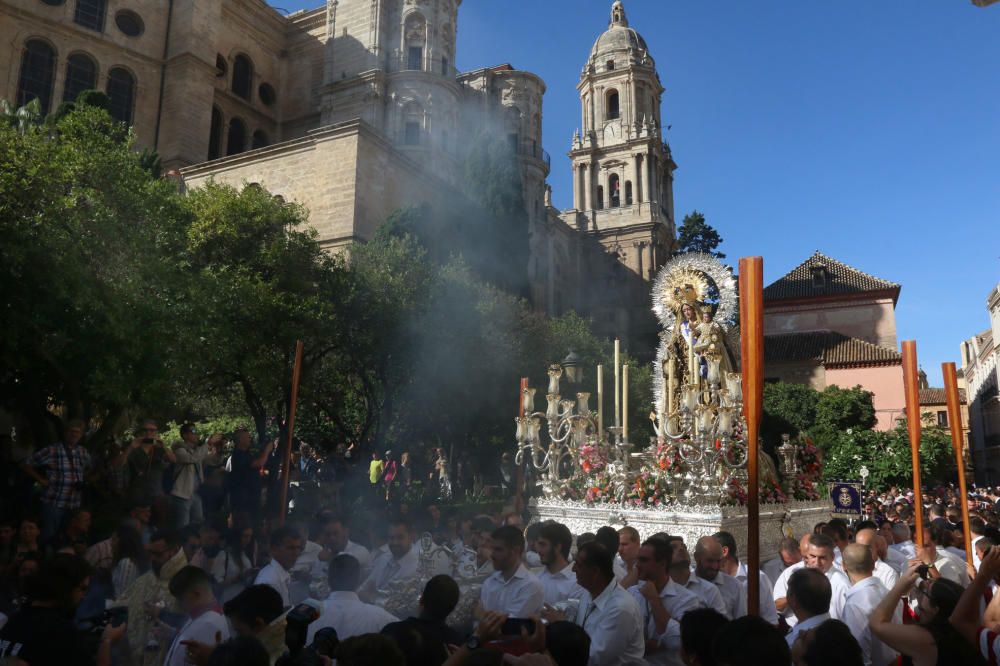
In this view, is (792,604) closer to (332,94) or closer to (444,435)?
(444,435)

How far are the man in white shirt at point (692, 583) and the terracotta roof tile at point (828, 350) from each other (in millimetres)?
35242

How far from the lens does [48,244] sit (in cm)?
1118

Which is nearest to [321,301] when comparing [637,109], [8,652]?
[8,652]

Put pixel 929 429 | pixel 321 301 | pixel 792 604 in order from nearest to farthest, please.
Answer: pixel 792 604
pixel 321 301
pixel 929 429

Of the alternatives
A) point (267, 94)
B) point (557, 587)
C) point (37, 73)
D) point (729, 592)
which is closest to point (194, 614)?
point (557, 587)

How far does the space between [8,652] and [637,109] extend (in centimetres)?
5742

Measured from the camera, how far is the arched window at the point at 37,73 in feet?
93.8

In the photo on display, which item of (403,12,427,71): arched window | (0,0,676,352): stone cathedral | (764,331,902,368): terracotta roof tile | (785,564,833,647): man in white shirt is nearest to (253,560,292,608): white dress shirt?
(785,564,833,647): man in white shirt

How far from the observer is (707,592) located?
4.93m

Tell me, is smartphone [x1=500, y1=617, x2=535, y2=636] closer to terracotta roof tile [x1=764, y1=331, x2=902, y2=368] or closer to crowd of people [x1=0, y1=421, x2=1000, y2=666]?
crowd of people [x1=0, y1=421, x2=1000, y2=666]

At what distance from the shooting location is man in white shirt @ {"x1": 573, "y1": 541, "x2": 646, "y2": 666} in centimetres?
385

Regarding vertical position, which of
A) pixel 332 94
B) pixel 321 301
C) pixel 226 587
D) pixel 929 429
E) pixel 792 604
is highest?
pixel 332 94

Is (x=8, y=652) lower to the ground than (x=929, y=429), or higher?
lower

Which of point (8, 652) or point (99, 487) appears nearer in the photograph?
point (8, 652)
